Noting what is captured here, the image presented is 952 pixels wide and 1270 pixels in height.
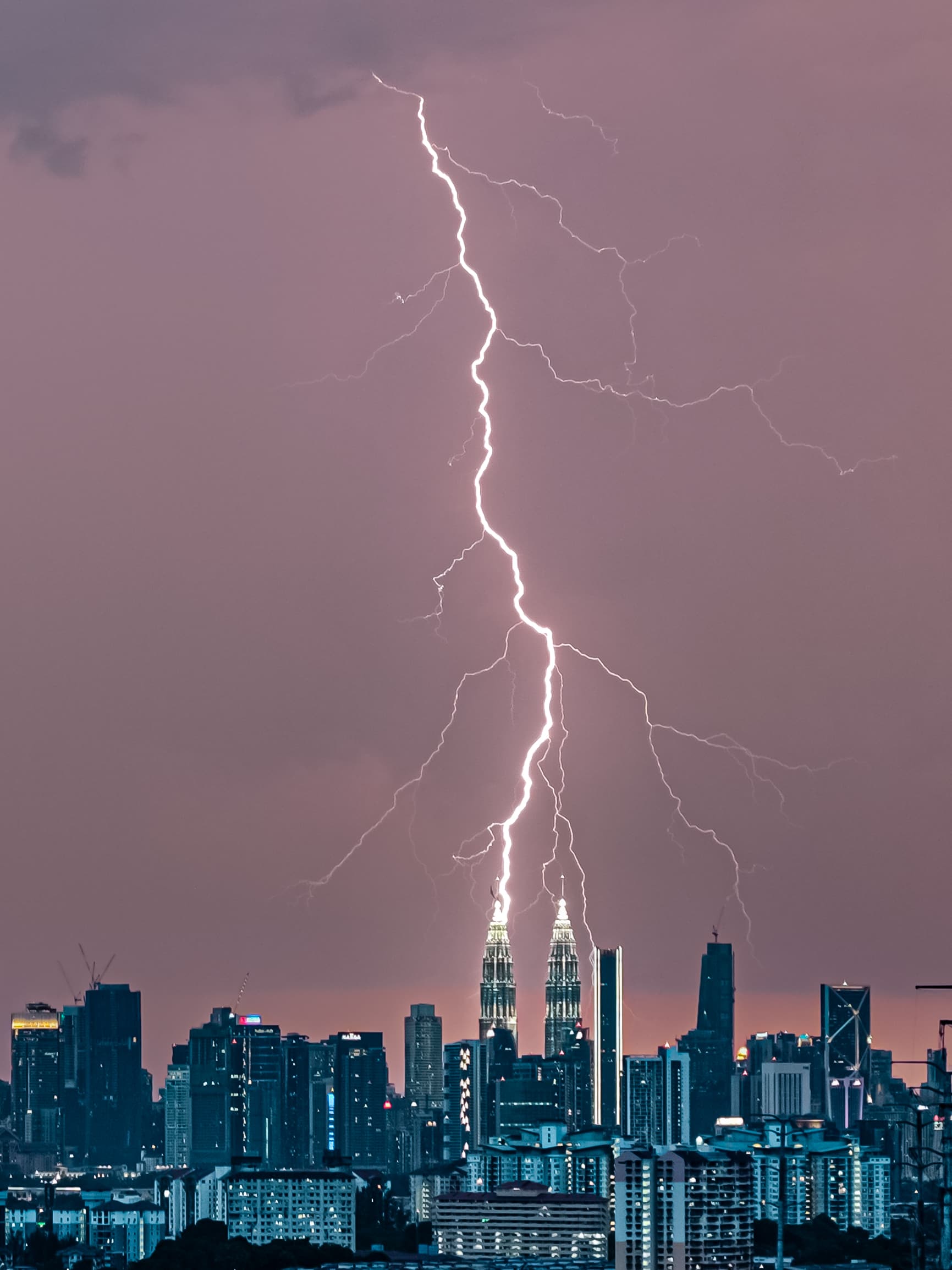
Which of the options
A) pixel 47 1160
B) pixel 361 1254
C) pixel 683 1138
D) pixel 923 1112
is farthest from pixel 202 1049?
pixel 361 1254

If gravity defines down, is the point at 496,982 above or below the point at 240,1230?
above

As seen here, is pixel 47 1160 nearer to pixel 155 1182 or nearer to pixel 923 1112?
pixel 155 1182
